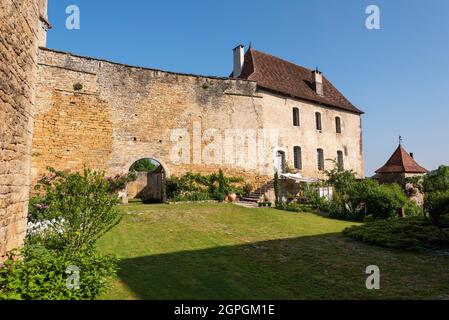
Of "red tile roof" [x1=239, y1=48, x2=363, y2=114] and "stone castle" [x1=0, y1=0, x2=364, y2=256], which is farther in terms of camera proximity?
"red tile roof" [x1=239, y1=48, x2=363, y2=114]

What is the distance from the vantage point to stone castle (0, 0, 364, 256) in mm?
15289

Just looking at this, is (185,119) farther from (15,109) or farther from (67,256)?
(67,256)

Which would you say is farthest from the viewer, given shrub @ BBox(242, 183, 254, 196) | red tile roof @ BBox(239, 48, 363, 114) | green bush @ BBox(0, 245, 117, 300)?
red tile roof @ BBox(239, 48, 363, 114)

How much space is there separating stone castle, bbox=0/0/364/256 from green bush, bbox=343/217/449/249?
34.3 ft

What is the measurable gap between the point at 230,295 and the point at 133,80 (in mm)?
15000

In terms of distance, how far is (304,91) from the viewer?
23.8 meters

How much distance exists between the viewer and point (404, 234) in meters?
9.03

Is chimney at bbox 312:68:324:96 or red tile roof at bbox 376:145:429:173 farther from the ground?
chimney at bbox 312:68:324:96

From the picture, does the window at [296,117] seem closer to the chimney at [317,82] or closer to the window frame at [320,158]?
the window frame at [320,158]

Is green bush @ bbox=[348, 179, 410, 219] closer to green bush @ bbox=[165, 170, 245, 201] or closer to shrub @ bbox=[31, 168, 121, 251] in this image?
green bush @ bbox=[165, 170, 245, 201]

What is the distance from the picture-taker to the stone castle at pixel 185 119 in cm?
1529

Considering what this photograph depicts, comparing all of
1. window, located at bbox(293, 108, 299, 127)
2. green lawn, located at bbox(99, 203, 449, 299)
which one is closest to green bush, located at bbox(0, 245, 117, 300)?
green lawn, located at bbox(99, 203, 449, 299)
